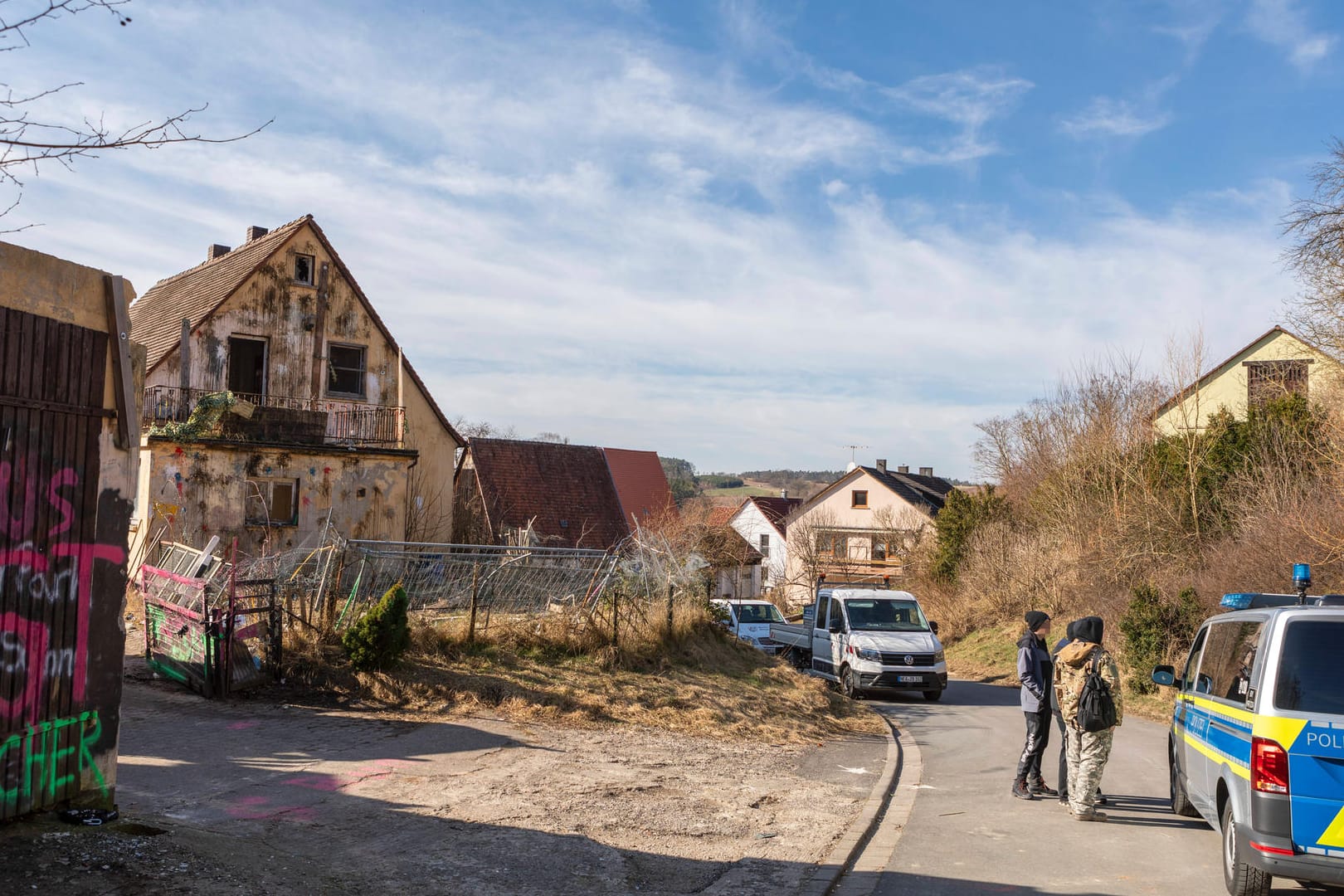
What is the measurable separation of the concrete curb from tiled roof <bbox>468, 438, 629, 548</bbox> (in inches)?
1077

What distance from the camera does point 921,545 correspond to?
3953 centimetres

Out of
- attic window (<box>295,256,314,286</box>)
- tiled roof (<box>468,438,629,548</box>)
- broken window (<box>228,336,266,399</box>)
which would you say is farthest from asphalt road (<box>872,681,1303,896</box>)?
tiled roof (<box>468,438,629,548</box>)

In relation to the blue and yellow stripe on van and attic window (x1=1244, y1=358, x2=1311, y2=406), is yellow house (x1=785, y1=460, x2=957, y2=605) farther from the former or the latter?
the blue and yellow stripe on van

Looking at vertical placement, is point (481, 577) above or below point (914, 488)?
below

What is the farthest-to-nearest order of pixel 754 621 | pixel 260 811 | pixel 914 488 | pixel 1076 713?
pixel 914 488 < pixel 754 621 < pixel 1076 713 < pixel 260 811

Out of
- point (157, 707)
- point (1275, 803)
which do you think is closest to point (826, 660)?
point (157, 707)

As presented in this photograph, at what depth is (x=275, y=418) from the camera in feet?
72.4

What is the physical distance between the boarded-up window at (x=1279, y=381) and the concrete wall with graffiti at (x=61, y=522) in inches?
886

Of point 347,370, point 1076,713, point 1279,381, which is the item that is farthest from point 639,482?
point 1076,713

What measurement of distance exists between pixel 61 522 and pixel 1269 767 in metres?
7.19

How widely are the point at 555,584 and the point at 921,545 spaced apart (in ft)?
90.3

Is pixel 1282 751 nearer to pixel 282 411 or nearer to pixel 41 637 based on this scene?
pixel 41 637

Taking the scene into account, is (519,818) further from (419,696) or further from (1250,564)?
(1250,564)

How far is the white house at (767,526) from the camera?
212 ft
